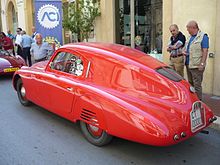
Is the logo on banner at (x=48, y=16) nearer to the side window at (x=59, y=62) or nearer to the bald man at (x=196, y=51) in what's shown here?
the side window at (x=59, y=62)

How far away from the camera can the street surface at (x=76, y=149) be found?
12.3 ft

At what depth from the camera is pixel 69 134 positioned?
183 inches

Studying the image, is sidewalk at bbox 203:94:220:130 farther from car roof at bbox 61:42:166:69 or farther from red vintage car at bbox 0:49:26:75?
red vintage car at bbox 0:49:26:75

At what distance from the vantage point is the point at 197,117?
387cm

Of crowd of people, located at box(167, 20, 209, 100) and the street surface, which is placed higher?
crowd of people, located at box(167, 20, 209, 100)

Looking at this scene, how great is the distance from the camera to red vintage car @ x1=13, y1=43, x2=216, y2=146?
351cm

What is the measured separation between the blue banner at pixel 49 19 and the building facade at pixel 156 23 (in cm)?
180

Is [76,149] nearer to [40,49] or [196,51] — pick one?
[196,51]

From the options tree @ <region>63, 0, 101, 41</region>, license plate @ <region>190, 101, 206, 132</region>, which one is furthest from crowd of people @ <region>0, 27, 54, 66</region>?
license plate @ <region>190, 101, 206, 132</region>

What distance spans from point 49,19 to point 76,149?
6801mm

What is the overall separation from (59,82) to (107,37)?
654cm

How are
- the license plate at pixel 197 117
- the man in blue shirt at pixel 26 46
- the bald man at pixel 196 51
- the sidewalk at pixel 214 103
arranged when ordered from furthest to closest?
the man in blue shirt at pixel 26 46, the bald man at pixel 196 51, the sidewalk at pixel 214 103, the license plate at pixel 197 117

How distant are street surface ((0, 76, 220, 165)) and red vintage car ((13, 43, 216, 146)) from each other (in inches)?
10.5

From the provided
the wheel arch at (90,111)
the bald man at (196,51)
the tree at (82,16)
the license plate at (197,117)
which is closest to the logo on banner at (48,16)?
the tree at (82,16)
